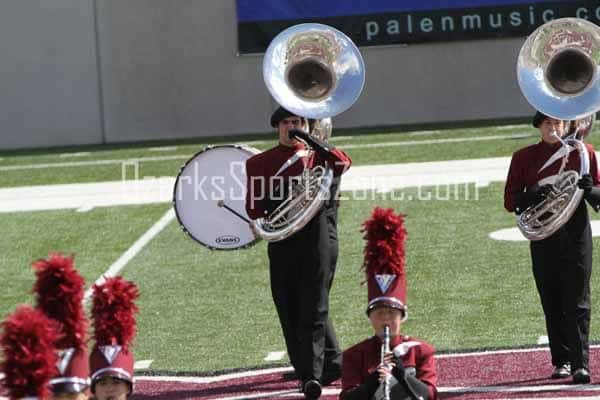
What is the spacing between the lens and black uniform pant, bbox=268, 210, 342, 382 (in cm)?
766

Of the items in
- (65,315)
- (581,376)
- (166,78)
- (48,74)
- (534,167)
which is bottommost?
(581,376)

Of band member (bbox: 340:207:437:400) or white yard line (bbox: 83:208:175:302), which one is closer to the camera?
band member (bbox: 340:207:437:400)

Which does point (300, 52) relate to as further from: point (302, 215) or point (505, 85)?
point (505, 85)

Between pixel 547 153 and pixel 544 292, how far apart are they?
0.68 metres

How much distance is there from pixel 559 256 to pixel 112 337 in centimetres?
282

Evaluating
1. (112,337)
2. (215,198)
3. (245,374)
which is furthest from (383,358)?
(215,198)

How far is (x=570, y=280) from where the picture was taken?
25.3 ft

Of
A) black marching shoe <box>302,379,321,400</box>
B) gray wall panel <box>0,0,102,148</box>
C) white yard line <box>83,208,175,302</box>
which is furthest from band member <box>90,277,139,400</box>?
gray wall panel <box>0,0,102,148</box>

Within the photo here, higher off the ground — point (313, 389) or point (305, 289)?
point (305, 289)

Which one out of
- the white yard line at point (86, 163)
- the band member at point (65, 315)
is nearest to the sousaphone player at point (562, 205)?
the band member at point (65, 315)

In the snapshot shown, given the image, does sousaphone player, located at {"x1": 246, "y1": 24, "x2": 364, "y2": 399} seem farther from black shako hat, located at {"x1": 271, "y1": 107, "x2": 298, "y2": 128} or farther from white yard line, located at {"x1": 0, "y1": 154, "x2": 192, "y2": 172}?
white yard line, located at {"x1": 0, "y1": 154, "x2": 192, "y2": 172}

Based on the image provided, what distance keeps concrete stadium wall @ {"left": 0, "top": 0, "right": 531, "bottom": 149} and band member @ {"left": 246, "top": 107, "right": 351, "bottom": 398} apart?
500 inches

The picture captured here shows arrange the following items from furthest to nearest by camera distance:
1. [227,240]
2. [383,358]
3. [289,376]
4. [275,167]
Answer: [227,240] → [289,376] → [275,167] → [383,358]

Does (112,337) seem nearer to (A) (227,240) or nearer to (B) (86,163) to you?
(A) (227,240)
